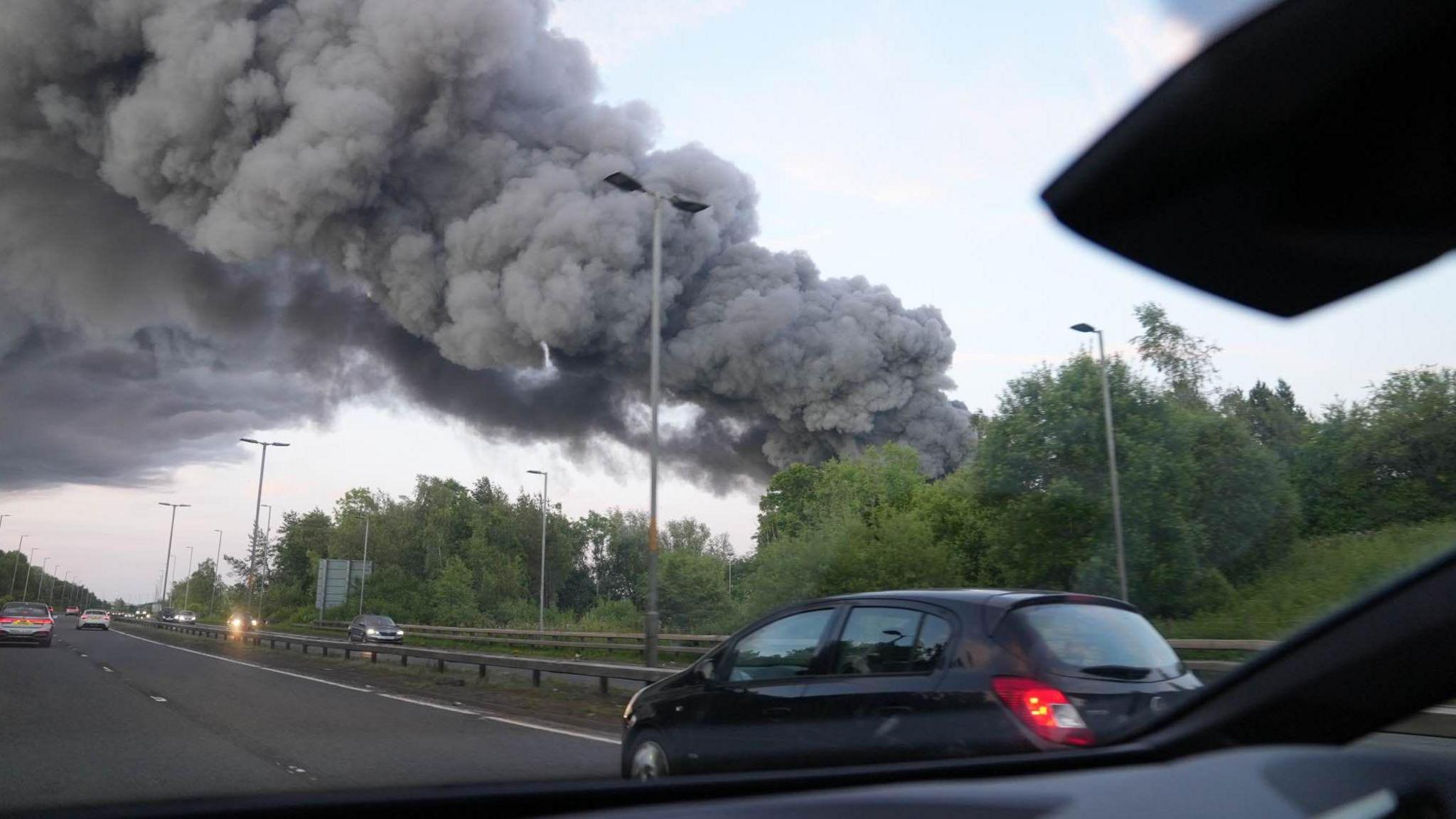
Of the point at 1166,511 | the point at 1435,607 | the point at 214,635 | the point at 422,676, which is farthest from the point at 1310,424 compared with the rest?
the point at 214,635

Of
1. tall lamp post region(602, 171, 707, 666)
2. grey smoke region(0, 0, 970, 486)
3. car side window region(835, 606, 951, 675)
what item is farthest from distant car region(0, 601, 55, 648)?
car side window region(835, 606, 951, 675)

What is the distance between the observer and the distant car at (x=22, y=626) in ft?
73.6

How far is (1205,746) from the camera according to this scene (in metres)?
1.69

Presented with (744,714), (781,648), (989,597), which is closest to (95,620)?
(781,648)

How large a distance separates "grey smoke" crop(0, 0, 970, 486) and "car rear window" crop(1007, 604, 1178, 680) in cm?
68

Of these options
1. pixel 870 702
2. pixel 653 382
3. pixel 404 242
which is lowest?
pixel 870 702

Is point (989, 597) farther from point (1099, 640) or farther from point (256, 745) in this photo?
point (256, 745)

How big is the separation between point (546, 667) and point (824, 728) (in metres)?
5.32

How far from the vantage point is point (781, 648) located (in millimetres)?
3777

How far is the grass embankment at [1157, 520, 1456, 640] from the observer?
155 centimetres

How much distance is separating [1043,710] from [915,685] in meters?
0.52

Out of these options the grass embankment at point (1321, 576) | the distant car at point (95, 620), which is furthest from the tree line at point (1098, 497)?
the distant car at point (95, 620)

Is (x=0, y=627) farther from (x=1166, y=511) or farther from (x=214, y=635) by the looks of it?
(x=1166, y=511)

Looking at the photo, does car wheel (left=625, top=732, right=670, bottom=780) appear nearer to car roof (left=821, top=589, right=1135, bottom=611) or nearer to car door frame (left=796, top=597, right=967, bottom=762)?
car door frame (left=796, top=597, right=967, bottom=762)
